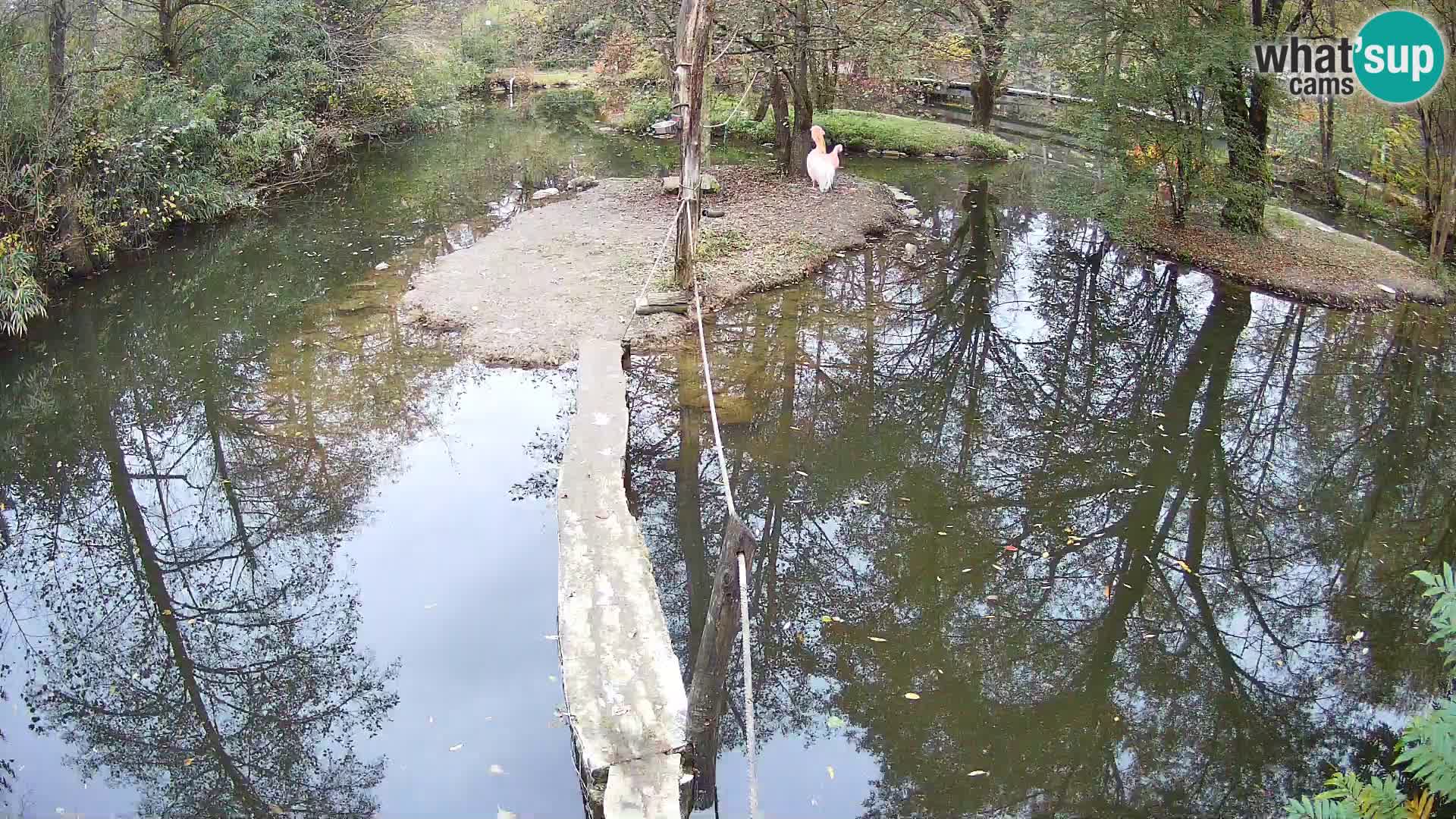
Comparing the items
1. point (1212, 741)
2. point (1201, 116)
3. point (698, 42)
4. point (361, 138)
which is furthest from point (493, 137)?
point (1212, 741)

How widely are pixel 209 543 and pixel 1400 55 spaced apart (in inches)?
549

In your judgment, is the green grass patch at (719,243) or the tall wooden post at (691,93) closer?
the tall wooden post at (691,93)

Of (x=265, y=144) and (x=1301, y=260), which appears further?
(x=265, y=144)

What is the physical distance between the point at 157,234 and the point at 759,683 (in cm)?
1189

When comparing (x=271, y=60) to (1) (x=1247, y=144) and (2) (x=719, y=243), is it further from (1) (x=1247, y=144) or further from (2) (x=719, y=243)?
(1) (x=1247, y=144)

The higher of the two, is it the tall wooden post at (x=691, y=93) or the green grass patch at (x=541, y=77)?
the green grass patch at (x=541, y=77)

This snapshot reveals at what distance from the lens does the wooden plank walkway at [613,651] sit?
3703 mm

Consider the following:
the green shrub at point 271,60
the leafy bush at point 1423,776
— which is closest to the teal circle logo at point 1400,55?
the leafy bush at point 1423,776

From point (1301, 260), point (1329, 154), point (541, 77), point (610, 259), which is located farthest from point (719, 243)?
→ point (541, 77)

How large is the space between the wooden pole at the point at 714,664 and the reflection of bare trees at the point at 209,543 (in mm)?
1577

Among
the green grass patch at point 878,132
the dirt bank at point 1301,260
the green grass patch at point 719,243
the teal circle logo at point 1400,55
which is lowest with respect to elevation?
the dirt bank at point 1301,260

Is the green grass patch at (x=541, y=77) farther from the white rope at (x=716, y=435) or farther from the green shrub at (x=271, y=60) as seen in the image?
the white rope at (x=716, y=435)

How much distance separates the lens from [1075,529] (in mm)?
6547

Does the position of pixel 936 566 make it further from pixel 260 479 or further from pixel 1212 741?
pixel 260 479
